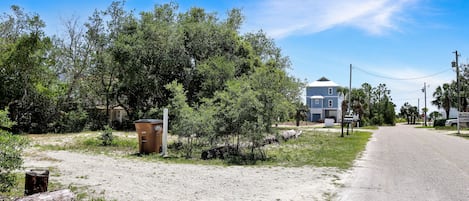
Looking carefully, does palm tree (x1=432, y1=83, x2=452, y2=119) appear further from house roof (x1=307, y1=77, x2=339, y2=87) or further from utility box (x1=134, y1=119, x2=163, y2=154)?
utility box (x1=134, y1=119, x2=163, y2=154)

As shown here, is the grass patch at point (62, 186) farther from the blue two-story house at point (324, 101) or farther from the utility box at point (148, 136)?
the blue two-story house at point (324, 101)

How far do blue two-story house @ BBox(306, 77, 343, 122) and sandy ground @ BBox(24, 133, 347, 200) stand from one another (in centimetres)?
6245

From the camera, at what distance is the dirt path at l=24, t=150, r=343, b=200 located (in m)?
6.97

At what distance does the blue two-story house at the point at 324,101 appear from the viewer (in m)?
71.1

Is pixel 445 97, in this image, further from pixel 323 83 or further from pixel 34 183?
pixel 34 183

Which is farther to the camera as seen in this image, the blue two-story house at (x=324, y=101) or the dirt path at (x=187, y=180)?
the blue two-story house at (x=324, y=101)

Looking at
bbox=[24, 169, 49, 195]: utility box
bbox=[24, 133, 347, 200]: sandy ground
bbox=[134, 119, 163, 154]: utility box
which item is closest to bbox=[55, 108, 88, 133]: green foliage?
bbox=[134, 119, 163, 154]: utility box

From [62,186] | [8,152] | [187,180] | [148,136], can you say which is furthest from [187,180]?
[148,136]

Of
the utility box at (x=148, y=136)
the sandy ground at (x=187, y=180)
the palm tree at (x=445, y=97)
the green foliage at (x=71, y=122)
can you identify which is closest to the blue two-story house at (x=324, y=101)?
the palm tree at (x=445, y=97)

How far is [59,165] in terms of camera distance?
1019 centimetres

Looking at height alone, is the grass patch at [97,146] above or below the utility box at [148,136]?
below

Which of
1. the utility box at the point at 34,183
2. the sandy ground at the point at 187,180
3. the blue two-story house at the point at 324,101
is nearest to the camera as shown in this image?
the utility box at the point at 34,183

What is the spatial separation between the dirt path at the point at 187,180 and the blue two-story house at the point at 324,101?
62.5 meters

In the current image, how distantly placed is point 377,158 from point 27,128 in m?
21.9
